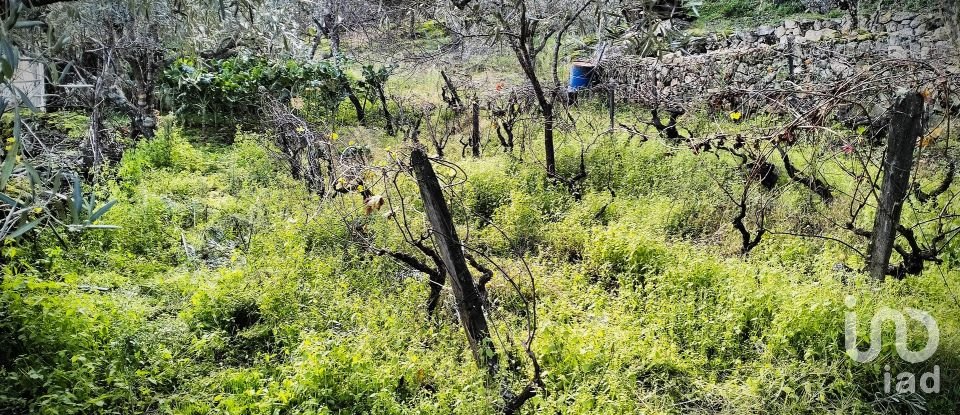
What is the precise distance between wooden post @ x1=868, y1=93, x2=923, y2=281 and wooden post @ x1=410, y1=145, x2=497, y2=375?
260 centimetres

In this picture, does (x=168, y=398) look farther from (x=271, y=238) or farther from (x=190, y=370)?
(x=271, y=238)

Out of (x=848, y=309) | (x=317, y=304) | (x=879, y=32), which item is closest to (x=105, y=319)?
(x=317, y=304)

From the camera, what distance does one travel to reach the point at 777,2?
1358cm

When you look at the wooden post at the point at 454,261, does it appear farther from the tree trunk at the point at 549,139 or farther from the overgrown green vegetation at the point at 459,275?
the tree trunk at the point at 549,139

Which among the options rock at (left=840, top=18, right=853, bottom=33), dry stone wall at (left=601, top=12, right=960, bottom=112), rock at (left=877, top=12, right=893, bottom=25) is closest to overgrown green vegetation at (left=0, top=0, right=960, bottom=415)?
dry stone wall at (left=601, top=12, right=960, bottom=112)

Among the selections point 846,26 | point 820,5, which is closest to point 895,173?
point 846,26

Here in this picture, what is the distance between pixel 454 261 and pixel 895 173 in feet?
9.10

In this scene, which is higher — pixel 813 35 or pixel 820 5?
pixel 820 5

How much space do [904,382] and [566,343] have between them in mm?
1762

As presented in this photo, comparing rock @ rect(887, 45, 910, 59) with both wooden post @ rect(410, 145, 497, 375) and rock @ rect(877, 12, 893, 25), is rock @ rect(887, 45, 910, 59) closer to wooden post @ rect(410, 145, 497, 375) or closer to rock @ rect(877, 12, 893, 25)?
rock @ rect(877, 12, 893, 25)

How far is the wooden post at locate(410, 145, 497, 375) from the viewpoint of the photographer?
9.95 feet

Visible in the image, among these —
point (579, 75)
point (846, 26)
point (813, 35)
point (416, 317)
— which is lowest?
point (416, 317)
